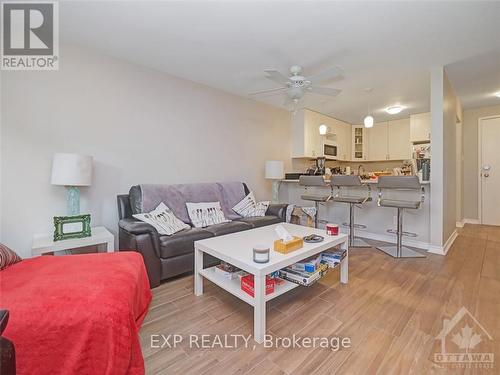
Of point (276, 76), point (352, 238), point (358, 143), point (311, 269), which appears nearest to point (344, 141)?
point (358, 143)

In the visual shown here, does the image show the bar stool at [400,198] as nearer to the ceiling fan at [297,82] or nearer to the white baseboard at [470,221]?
the ceiling fan at [297,82]

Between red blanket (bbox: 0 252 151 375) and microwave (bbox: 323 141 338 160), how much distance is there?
15.5 ft

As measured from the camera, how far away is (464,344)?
54.9 inches

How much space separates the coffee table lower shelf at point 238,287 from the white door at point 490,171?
5091 millimetres

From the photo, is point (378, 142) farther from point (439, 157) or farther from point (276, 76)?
point (276, 76)

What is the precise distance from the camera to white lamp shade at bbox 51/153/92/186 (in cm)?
210

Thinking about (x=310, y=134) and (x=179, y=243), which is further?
(x=310, y=134)

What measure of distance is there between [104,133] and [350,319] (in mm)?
2938

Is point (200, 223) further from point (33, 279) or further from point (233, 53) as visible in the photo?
point (233, 53)

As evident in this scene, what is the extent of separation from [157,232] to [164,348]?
3.44ft

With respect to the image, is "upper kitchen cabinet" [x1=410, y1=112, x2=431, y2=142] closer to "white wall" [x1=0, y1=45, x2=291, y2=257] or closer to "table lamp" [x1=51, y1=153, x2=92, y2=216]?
"white wall" [x1=0, y1=45, x2=291, y2=257]

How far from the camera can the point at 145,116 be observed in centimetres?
292

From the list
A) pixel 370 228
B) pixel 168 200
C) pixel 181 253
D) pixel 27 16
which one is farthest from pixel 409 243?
pixel 27 16

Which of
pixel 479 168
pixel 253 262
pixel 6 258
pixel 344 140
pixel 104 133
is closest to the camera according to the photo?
pixel 6 258
